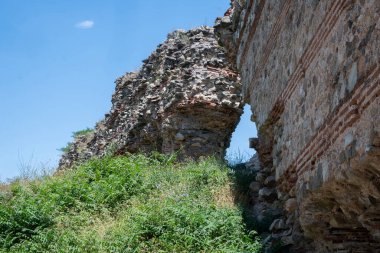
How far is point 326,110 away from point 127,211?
4983 mm

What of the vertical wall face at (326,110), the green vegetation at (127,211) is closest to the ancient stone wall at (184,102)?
the green vegetation at (127,211)

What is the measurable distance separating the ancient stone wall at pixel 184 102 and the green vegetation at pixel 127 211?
1.61 meters

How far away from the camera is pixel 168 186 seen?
349 inches

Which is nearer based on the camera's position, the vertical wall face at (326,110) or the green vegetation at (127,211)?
the vertical wall face at (326,110)

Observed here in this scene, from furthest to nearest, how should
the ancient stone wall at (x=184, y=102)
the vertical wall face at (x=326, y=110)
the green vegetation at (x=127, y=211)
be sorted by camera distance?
the ancient stone wall at (x=184, y=102) < the green vegetation at (x=127, y=211) < the vertical wall face at (x=326, y=110)

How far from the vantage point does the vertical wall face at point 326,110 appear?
2.98 meters

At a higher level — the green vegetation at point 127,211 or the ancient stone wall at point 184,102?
the ancient stone wall at point 184,102

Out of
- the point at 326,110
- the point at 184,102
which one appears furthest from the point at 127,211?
the point at 326,110

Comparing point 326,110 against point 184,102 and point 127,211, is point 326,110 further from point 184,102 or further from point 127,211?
point 184,102

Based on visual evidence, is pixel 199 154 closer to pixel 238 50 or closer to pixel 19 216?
pixel 238 50

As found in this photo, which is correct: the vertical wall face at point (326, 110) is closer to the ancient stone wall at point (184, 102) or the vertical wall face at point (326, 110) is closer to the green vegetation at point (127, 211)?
the green vegetation at point (127, 211)

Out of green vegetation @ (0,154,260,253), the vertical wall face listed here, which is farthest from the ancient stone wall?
the vertical wall face

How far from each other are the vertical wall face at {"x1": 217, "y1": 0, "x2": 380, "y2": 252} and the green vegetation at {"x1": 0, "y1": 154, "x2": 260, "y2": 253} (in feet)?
4.05

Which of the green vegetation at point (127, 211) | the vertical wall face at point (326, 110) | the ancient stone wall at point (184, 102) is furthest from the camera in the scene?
the ancient stone wall at point (184, 102)
